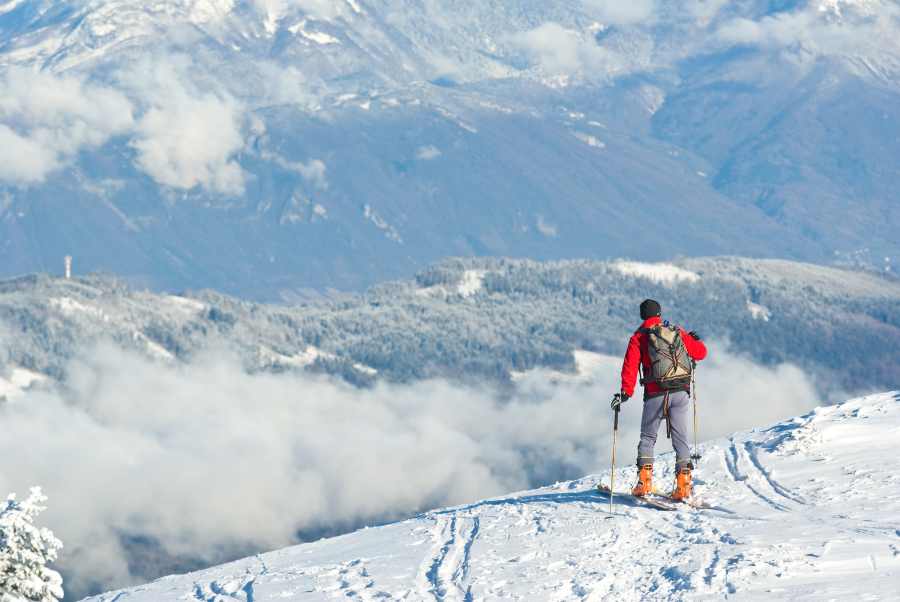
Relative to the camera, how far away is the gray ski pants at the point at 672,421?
22.0 metres

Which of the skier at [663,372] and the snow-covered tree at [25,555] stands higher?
the skier at [663,372]

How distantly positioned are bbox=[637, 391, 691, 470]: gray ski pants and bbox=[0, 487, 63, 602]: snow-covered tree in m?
11.7

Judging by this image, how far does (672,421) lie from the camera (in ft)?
72.9

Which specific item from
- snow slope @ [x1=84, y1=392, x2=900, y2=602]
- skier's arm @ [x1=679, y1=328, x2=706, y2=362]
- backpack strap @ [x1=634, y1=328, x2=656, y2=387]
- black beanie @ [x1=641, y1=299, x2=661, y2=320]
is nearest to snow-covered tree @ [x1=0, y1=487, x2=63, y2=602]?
snow slope @ [x1=84, y1=392, x2=900, y2=602]

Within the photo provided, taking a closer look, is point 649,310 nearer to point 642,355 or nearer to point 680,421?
point 642,355

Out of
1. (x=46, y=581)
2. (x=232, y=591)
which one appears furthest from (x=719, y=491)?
(x=46, y=581)

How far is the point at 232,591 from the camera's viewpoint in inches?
816

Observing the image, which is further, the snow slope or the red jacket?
the red jacket

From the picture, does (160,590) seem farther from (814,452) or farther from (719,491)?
(814,452)

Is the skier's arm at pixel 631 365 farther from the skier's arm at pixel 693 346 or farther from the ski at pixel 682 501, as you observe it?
the ski at pixel 682 501

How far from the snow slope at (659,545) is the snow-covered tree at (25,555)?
7.29ft

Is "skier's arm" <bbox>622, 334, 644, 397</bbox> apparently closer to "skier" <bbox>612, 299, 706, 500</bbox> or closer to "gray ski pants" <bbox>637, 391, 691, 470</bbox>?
"skier" <bbox>612, 299, 706, 500</bbox>

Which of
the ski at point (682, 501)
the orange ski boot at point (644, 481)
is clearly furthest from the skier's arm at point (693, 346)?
the ski at point (682, 501)

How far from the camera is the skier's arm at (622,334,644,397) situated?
21.3m
